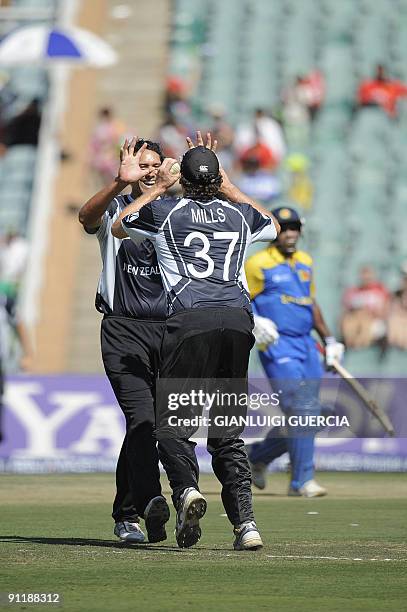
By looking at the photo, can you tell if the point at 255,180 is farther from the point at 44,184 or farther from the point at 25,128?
the point at 25,128

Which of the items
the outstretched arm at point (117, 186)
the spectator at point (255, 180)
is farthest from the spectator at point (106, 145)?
the outstretched arm at point (117, 186)

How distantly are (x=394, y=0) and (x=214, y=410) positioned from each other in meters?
24.3

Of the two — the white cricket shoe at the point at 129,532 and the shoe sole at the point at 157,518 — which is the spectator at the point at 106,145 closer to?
the white cricket shoe at the point at 129,532

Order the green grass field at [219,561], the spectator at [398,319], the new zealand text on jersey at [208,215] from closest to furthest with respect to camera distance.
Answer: the green grass field at [219,561] < the new zealand text on jersey at [208,215] < the spectator at [398,319]

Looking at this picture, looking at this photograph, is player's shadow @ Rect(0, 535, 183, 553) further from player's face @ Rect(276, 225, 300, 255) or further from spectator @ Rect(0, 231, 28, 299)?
spectator @ Rect(0, 231, 28, 299)

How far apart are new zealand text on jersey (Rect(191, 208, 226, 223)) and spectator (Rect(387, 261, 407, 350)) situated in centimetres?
1300

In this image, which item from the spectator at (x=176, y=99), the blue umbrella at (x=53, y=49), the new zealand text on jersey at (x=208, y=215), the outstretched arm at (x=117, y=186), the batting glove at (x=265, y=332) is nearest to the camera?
the new zealand text on jersey at (x=208, y=215)

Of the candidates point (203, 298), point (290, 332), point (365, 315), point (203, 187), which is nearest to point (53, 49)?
point (365, 315)

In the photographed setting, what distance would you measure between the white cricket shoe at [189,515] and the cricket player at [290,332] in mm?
5336

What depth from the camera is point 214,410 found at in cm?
874

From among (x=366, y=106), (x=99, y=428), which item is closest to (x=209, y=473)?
(x=99, y=428)

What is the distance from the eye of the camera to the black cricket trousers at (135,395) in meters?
9.15

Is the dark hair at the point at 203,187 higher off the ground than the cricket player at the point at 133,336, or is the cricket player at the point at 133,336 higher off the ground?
the dark hair at the point at 203,187

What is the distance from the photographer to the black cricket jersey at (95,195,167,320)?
938 centimetres
